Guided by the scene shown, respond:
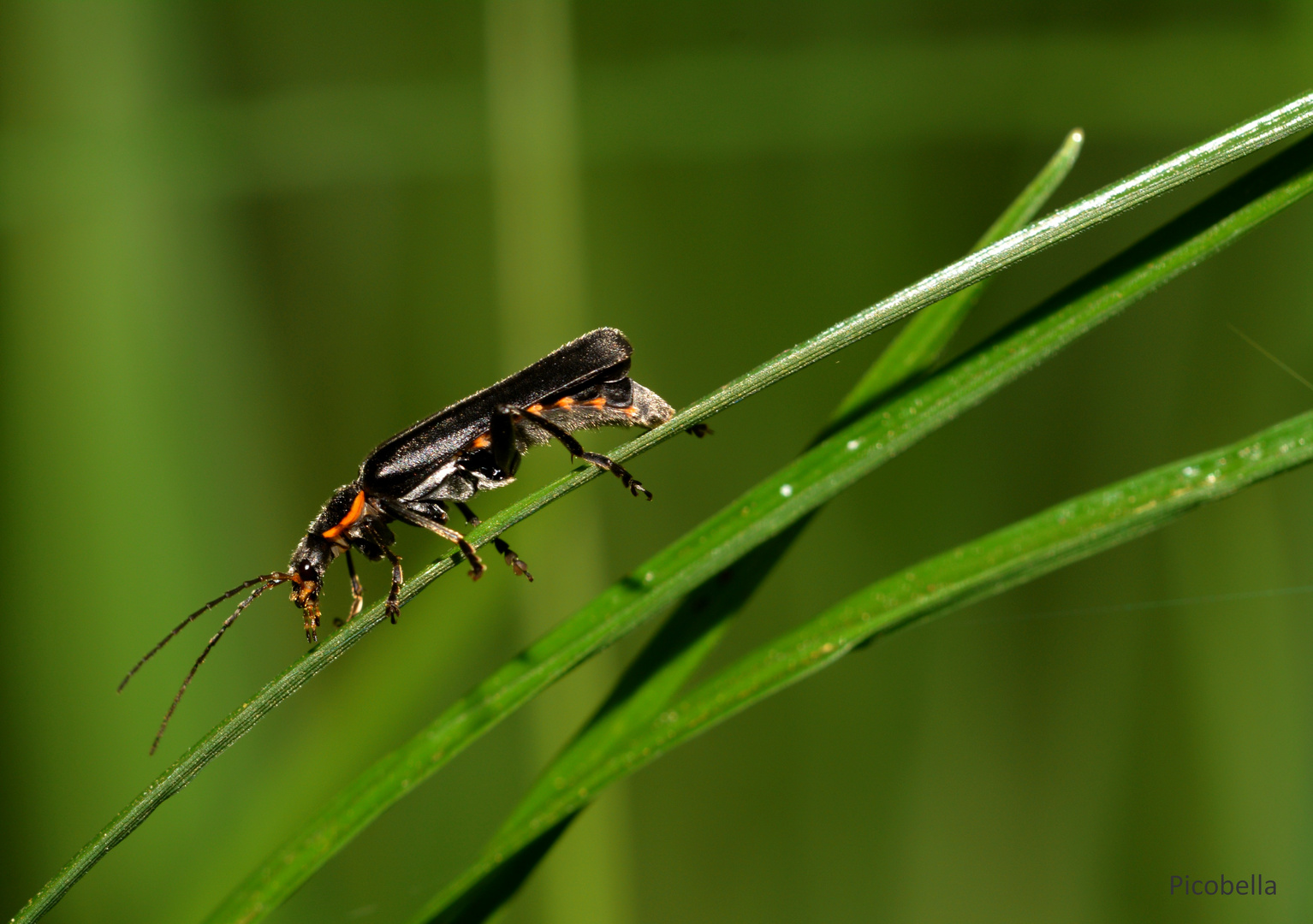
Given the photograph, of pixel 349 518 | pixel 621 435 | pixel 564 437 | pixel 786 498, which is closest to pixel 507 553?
pixel 564 437

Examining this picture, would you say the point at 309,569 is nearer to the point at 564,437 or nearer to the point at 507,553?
the point at 507,553

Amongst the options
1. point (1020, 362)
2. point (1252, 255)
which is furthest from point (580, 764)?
point (1252, 255)

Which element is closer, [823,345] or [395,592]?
[823,345]

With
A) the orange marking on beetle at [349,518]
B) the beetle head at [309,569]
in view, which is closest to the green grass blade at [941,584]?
the beetle head at [309,569]

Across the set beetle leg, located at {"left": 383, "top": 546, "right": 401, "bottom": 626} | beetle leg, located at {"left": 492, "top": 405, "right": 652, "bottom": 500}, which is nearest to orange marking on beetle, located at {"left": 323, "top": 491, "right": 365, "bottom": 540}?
beetle leg, located at {"left": 383, "top": 546, "right": 401, "bottom": 626}

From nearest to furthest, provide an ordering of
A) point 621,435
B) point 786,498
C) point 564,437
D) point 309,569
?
point 786,498 < point 564,437 < point 309,569 < point 621,435

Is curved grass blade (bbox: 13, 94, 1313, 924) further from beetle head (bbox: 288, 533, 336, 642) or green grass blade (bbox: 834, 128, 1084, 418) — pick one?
beetle head (bbox: 288, 533, 336, 642)

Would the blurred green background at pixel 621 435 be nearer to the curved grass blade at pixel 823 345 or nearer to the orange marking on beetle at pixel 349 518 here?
the orange marking on beetle at pixel 349 518

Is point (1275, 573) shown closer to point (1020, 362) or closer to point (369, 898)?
point (1020, 362)
